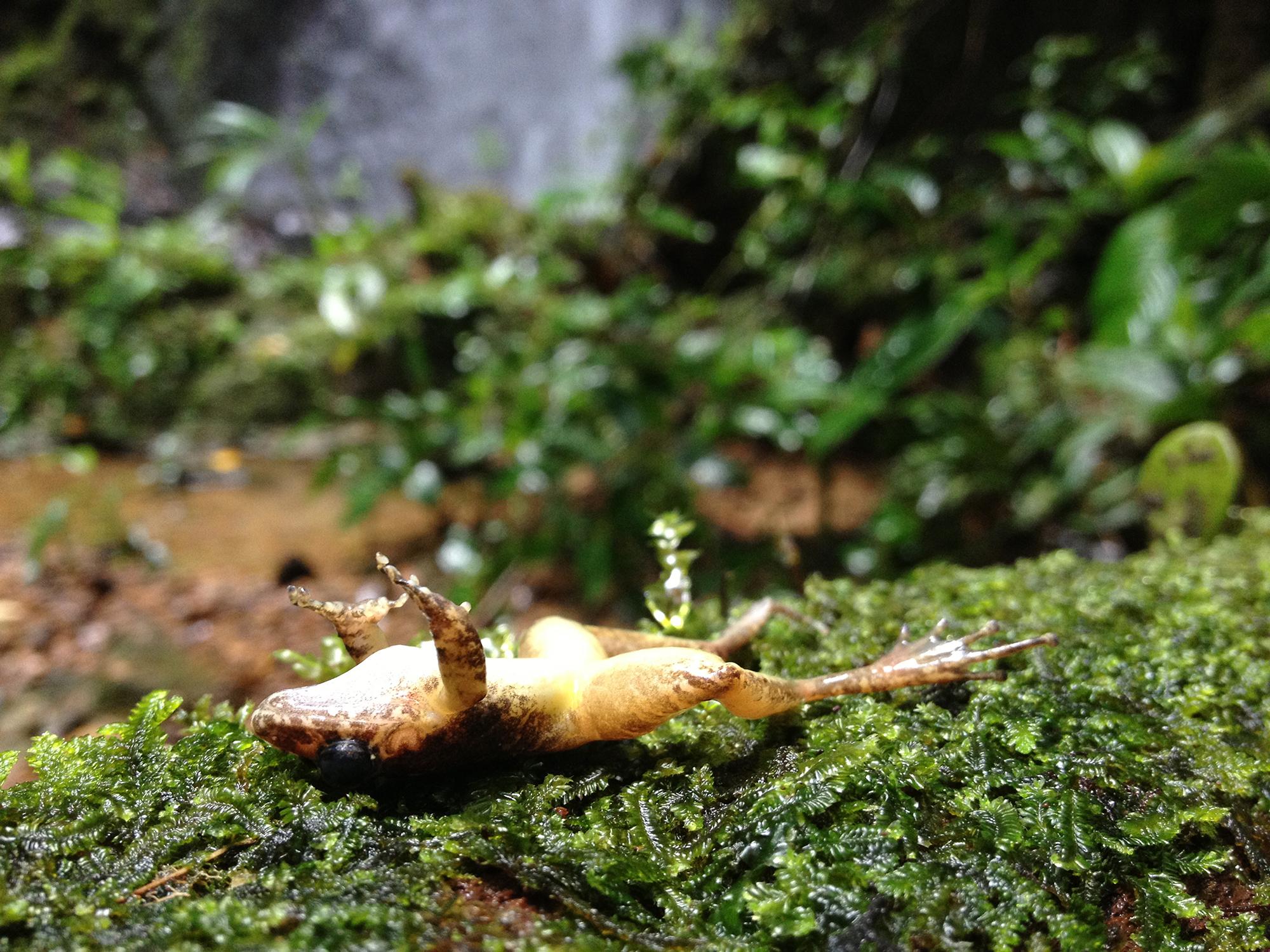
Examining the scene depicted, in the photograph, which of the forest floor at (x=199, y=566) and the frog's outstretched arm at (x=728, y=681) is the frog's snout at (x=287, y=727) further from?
the forest floor at (x=199, y=566)

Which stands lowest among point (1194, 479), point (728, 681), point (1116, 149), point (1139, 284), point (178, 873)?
point (178, 873)

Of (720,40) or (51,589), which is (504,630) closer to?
(51,589)

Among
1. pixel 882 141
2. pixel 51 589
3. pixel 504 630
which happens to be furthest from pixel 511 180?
pixel 504 630

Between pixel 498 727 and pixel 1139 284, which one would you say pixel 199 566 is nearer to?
pixel 498 727

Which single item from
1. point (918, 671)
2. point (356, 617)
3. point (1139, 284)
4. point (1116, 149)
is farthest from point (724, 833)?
point (1116, 149)

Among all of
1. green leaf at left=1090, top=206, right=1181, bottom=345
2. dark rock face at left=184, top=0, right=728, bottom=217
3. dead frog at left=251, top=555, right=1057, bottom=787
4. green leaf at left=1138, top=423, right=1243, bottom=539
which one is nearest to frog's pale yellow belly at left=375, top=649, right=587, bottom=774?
dead frog at left=251, top=555, right=1057, bottom=787

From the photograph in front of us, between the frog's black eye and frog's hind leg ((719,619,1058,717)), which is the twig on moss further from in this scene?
frog's hind leg ((719,619,1058,717))

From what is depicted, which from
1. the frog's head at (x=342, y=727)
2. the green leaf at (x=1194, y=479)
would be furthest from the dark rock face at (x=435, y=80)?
the frog's head at (x=342, y=727)
